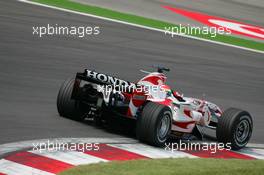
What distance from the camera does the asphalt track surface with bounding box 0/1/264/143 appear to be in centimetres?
1344

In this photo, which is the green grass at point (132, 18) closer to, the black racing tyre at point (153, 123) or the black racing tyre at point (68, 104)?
the black racing tyre at point (68, 104)

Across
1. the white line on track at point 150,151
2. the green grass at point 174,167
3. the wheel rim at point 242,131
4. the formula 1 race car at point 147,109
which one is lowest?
the green grass at point 174,167

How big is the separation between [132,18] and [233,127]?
37.8ft

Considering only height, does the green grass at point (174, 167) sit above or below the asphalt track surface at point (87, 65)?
below

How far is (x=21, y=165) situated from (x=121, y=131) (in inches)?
128

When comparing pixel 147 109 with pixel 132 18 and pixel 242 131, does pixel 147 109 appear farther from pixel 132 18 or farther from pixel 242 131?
pixel 132 18

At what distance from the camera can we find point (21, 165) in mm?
10586

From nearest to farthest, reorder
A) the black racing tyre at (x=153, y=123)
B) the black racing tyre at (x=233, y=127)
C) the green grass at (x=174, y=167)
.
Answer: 1. the green grass at (x=174, y=167)
2. the black racing tyre at (x=153, y=123)
3. the black racing tyre at (x=233, y=127)

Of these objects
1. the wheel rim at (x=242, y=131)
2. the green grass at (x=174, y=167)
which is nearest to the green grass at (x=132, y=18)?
the wheel rim at (x=242, y=131)

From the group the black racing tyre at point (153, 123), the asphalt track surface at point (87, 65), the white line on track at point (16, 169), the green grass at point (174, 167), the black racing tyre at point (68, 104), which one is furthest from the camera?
the asphalt track surface at point (87, 65)

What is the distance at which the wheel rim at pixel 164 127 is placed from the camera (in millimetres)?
12734

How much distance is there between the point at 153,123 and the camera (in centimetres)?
1251

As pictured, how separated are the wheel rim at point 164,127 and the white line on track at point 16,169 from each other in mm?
2761

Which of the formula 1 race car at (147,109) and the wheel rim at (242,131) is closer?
the formula 1 race car at (147,109)
